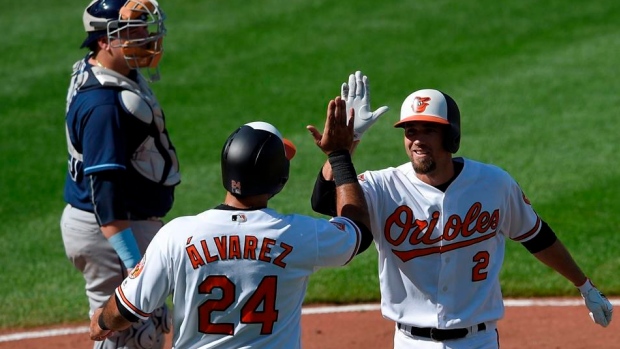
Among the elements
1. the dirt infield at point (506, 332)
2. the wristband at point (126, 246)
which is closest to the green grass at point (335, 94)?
the dirt infield at point (506, 332)

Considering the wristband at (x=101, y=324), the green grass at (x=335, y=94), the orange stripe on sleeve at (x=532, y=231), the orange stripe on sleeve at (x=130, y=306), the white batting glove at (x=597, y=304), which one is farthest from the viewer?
the green grass at (x=335, y=94)

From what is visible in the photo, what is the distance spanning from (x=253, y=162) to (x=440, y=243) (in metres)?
1.13

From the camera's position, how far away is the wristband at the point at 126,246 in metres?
4.97

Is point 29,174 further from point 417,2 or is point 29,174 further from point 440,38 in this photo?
point 417,2

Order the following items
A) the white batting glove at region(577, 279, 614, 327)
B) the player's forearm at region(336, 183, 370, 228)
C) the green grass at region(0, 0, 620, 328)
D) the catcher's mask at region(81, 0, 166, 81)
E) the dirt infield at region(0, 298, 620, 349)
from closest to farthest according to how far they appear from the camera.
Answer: the player's forearm at region(336, 183, 370, 228) < the white batting glove at region(577, 279, 614, 327) < the catcher's mask at region(81, 0, 166, 81) < the dirt infield at region(0, 298, 620, 349) < the green grass at region(0, 0, 620, 328)

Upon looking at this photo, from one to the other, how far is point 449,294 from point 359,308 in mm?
2762

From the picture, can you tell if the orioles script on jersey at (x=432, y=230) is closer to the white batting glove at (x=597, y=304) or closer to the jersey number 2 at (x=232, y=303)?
the white batting glove at (x=597, y=304)

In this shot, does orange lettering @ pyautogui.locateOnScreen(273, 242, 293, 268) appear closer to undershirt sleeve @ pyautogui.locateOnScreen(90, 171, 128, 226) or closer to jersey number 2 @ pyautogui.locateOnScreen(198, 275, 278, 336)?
jersey number 2 @ pyautogui.locateOnScreen(198, 275, 278, 336)

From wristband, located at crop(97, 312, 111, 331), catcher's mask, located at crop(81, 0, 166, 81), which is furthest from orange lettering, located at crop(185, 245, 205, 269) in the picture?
catcher's mask, located at crop(81, 0, 166, 81)

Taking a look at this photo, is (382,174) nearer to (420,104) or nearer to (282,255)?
(420,104)

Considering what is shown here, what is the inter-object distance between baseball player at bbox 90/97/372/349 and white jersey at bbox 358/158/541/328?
2.22 ft

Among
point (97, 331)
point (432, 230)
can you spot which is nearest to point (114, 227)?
point (97, 331)

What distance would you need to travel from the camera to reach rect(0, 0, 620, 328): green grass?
7.94 meters

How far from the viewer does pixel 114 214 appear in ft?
16.3
